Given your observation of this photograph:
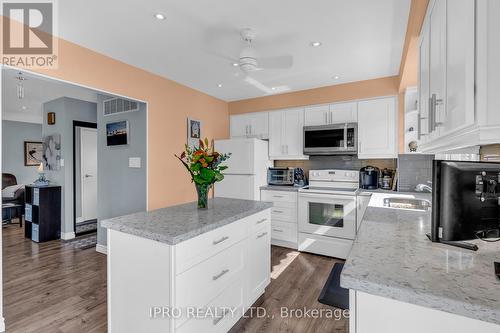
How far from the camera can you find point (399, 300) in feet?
2.33

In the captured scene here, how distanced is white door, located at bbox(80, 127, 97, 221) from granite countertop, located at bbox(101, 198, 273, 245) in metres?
3.90

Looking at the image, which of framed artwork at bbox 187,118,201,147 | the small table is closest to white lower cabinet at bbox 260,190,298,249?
framed artwork at bbox 187,118,201,147

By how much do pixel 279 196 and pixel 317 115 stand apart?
1.39 m

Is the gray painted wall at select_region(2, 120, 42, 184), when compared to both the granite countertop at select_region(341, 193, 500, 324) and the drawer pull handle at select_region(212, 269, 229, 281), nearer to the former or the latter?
the drawer pull handle at select_region(212, 269, 229, 281)

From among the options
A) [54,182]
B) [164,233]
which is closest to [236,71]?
[164,233]

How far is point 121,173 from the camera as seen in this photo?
11.2 ft

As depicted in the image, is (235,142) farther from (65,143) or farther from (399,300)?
(399,300)

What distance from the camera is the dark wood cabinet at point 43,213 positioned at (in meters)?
3.94

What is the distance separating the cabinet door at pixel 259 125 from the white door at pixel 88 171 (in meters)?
3.27

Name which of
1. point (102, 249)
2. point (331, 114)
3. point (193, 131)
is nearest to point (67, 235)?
point (102, 249)

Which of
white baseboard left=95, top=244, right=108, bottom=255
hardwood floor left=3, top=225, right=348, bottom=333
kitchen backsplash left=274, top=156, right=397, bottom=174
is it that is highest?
kitchen backsplash left=274, top=156, right=397, bottom=174

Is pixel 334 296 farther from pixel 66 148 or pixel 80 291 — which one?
pixel 66 148

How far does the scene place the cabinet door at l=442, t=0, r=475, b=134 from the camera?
79 centimetres

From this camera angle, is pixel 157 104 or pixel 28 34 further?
pixel 157 104
